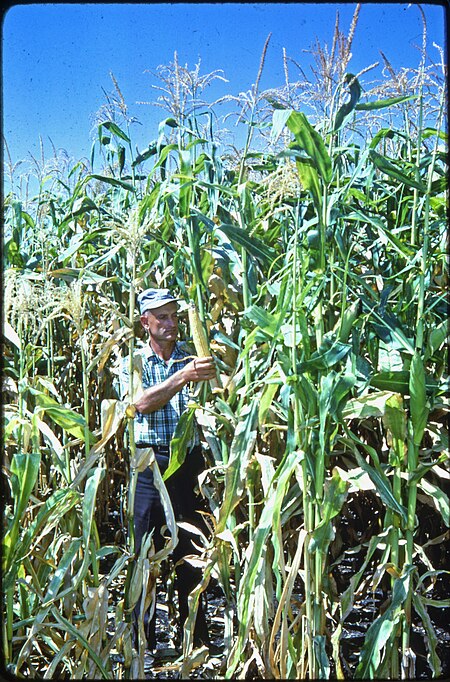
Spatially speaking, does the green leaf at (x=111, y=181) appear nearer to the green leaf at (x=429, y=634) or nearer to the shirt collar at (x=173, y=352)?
the shirt collar at (x=173, y=352)

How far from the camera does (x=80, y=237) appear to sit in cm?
322

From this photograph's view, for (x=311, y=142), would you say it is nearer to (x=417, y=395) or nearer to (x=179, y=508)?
(x=417, y=395)

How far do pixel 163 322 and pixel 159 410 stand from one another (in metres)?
0.33

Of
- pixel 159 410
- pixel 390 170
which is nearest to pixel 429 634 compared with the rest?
pixel 159 410

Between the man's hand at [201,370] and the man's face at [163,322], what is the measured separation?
1.00 ft

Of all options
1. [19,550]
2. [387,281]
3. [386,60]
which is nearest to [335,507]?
[387,281]

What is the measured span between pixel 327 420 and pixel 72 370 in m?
1.86

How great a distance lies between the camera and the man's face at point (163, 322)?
274 cm

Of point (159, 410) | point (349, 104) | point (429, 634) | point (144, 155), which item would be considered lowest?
point (429, 634)

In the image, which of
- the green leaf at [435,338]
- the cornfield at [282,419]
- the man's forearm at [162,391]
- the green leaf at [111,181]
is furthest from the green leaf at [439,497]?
the green leaf at [111,181]

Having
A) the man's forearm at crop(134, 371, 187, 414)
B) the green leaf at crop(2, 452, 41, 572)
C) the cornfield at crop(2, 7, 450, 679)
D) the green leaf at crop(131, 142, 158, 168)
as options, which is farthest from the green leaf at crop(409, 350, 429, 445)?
the green leaf at crop(131, 142, 158, 168)

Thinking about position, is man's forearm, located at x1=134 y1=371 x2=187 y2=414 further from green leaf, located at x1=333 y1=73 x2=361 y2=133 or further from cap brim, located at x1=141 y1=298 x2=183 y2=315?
green leaf, located at x1=333 y1=73 x2=361 y2=133

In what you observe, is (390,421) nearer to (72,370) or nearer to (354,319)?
(354,319)

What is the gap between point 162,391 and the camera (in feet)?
8.33
